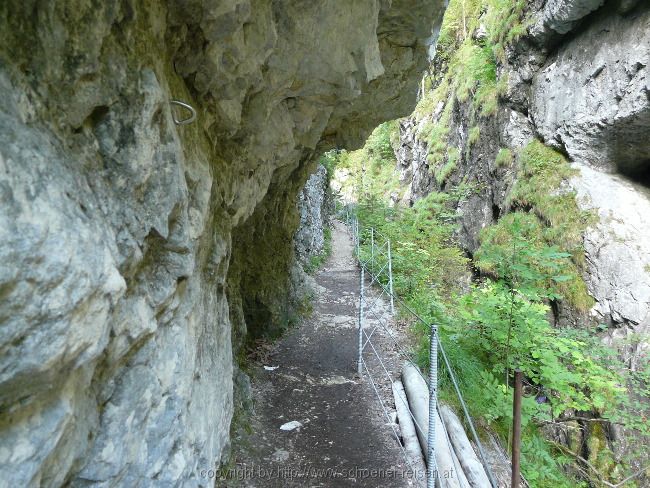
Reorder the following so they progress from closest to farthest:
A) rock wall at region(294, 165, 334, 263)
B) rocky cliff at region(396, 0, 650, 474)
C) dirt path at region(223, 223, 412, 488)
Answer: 1. dirt path at region(223, 223, 412, 488)
2. rocky cliff at region(396, 0, 650, 474)
3. rock wall at region(294, 165, 334, 263)

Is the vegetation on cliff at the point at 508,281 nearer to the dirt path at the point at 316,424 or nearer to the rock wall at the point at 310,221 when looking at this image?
the dirt path at the point at 316,424

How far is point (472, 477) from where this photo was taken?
14.8 ft

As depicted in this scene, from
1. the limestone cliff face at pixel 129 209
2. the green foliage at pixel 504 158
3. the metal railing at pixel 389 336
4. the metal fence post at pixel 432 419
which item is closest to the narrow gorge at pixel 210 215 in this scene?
Result: the limestone cliff face at pixel 129 209

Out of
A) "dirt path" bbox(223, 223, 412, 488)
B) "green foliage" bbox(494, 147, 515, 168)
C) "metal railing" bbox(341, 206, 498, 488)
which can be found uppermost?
"green foliage" bbox(494, 147, 515, 168)

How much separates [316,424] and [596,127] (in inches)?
405

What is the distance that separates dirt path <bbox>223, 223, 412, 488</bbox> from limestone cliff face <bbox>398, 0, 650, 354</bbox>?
5658 millimetres

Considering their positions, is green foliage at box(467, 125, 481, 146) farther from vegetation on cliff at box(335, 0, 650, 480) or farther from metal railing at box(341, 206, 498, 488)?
Result: metal railing at box(341, 206, 498, 488)

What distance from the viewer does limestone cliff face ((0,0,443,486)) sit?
1.42 meters

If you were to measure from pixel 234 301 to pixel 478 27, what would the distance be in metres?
15.9

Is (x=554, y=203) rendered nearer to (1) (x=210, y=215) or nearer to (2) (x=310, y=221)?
(2) (x=310, y=221)

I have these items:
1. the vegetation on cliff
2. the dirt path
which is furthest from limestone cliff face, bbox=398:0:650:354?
the dirt path

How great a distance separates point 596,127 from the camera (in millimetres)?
10789

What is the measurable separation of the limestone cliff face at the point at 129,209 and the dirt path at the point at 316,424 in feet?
3.11

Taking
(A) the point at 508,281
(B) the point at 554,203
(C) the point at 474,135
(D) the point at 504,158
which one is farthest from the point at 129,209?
(C) the point at 474,135
